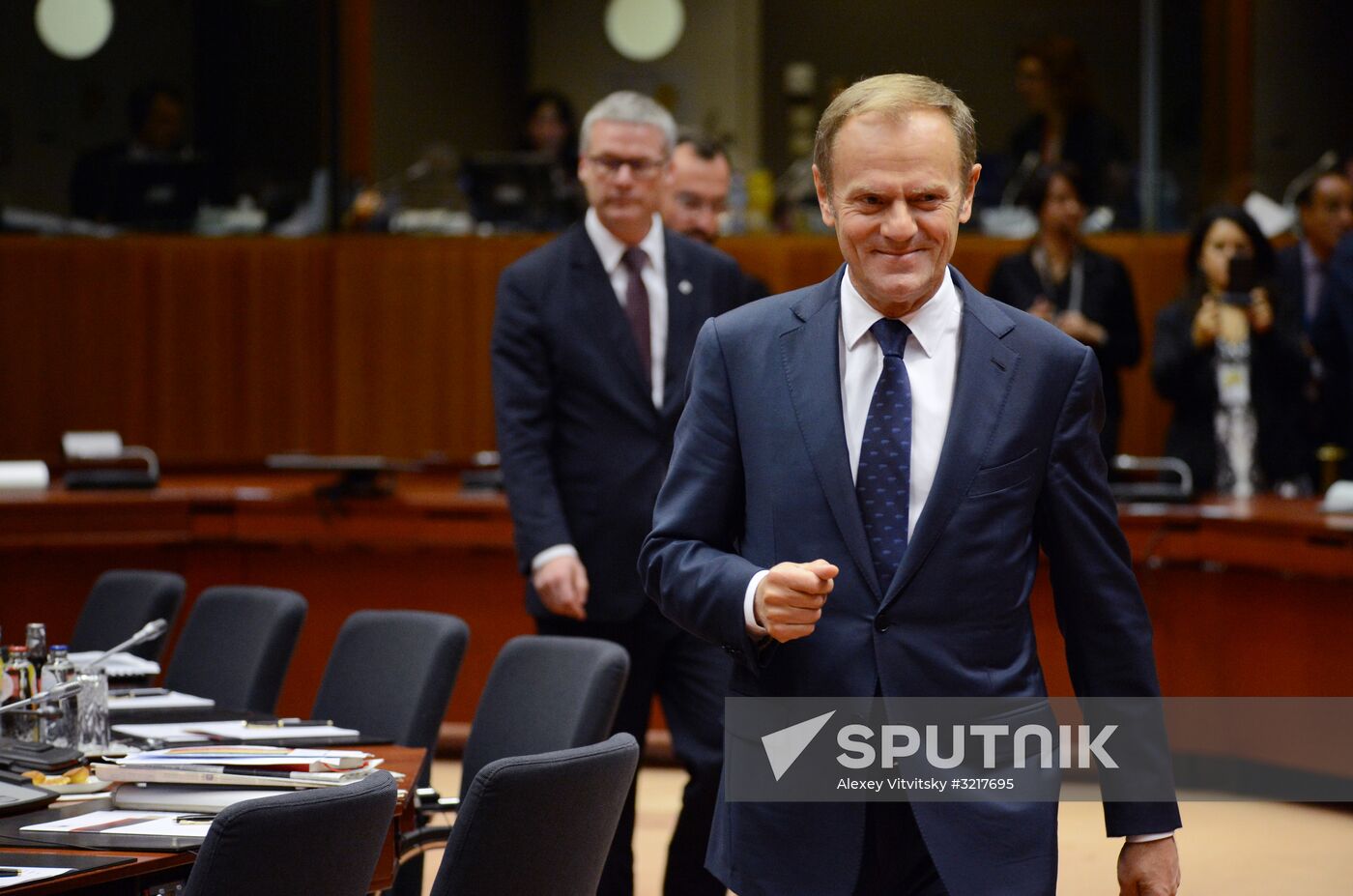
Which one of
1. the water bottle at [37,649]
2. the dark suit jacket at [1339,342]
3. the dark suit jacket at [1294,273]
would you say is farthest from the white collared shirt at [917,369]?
the dark suit jacket at [1294,273]

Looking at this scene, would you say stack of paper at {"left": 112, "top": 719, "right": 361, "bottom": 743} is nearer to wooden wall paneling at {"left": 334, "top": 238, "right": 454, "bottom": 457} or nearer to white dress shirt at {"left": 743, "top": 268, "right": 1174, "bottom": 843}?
white dress shirt at {"left": 743, "top": 268, "right": 1174, "bottom": 843}

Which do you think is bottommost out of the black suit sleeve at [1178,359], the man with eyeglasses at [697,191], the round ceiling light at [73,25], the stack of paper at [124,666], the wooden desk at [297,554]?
the wooden desk at [297,554]

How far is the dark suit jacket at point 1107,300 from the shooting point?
5641mm

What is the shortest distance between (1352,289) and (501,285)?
10.2 ft

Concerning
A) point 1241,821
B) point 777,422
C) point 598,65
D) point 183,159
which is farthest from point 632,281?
point 598,65

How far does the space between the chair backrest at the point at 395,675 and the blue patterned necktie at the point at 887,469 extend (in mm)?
1613

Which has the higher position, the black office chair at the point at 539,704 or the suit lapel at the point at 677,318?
the suit lapel at the point at 677,318

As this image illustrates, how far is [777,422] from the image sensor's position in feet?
6.57

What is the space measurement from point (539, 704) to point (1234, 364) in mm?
3110

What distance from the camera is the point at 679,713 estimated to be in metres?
A: 3.53

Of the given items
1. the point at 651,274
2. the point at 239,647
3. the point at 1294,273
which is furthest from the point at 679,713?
the point at 1294,273

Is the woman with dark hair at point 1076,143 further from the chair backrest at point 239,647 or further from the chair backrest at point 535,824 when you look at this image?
the chair backrest at point 535,824

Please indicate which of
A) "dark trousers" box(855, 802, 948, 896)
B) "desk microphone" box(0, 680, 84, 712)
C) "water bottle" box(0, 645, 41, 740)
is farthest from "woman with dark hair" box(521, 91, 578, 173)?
"dark trousers" box(855, 802, 948, 896)

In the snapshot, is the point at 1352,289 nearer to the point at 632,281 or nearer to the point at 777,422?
the point at 632,281
